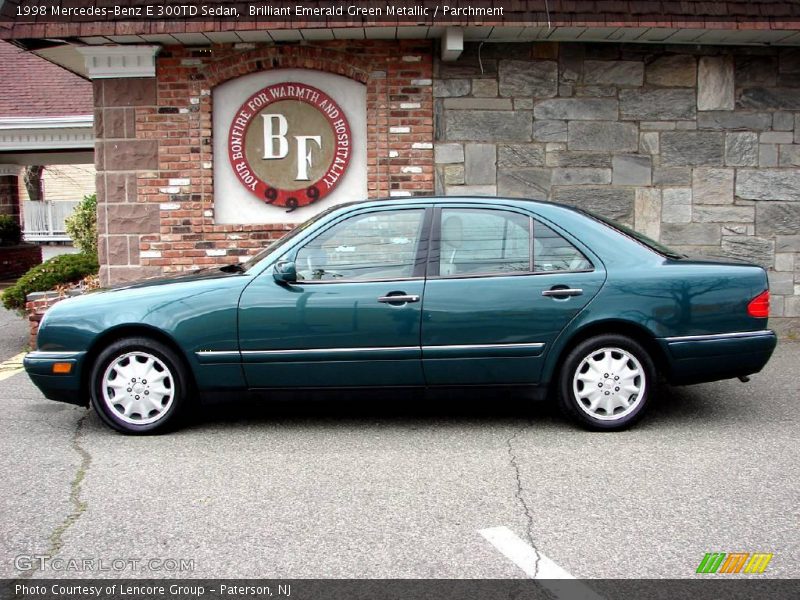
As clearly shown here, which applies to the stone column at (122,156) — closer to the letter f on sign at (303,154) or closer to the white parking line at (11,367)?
the white parking line at (11,367)

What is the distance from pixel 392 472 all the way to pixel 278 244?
178 cm

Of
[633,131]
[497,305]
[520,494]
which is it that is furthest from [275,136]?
[520,494]

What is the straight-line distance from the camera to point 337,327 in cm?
548

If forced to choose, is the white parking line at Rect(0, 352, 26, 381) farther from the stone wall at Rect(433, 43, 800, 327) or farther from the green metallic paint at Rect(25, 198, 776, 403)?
the stone wall at Rect(433, 43, 800, 327)

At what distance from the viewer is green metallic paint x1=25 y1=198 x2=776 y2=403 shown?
18.0ft

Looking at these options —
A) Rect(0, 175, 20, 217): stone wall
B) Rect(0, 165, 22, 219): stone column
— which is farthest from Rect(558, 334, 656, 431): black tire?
Rect(0, 175, 20, 217): stone wall

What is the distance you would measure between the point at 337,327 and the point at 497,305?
992mm

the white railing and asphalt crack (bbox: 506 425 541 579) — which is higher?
the white railing

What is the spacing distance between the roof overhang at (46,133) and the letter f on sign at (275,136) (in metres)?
7.00

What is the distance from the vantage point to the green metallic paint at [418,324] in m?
5.50

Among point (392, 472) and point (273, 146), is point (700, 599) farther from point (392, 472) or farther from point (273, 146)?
point (273, 146)

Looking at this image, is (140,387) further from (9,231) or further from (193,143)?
(9,231)

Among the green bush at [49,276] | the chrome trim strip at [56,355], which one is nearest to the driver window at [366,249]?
the chrome trim strip at [56,355]

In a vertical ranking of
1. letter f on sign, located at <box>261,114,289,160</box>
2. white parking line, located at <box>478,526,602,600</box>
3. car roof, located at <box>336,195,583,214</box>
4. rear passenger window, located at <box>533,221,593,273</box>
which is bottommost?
white parking line, located at <box>478,526,602,600</box>
